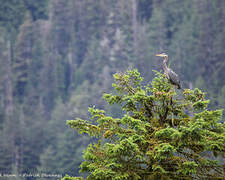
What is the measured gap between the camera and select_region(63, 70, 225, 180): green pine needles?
6289mm

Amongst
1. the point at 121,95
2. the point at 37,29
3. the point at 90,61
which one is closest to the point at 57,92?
the point at 90,61

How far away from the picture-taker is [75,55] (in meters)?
69.0

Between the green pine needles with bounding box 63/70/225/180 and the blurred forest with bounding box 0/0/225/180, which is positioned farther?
the blurred forest with bounding box 0/0/225/180

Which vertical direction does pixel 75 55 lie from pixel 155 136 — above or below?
above

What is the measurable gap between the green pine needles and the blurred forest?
3580 centimetres

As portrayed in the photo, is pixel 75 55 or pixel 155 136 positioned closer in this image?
pixel 155 136

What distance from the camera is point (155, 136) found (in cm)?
674

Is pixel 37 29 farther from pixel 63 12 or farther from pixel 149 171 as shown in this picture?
pixel 149 171

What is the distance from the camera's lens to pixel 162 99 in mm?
6887

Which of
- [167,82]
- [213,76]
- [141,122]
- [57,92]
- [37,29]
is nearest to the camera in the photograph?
[141,122]

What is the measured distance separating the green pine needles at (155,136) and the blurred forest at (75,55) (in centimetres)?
3580

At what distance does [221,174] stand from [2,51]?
58794 mm

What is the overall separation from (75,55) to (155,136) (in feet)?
206

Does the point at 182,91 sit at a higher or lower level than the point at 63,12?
lower
